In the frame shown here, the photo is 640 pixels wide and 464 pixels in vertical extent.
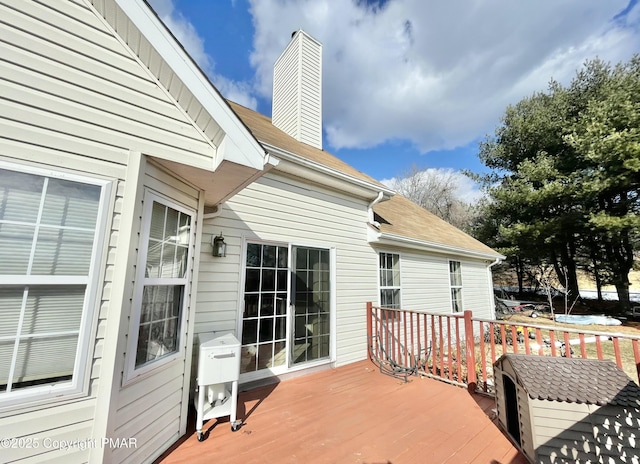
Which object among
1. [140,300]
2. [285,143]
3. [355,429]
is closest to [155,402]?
[140,300]

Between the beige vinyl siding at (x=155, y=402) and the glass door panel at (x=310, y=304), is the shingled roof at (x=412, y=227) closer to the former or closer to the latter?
the glass door panel at (x=310, y=304)

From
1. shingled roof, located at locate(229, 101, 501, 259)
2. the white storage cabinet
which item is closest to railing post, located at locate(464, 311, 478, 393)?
shingled roof, located at locate(229, 101, 501, 259)

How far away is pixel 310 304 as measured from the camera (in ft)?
15.2

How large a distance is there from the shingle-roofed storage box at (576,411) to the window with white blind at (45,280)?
3.49m

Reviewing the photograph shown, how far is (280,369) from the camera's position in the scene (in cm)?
418

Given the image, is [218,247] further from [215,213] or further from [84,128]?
[84,128]

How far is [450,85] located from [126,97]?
14494mm

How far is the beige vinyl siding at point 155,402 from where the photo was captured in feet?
6.58

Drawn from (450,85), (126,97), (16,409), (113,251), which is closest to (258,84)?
(450,85)

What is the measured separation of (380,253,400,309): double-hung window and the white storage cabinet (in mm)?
3885

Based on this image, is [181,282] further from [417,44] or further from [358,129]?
[358,129]

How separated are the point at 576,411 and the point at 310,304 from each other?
3.34 metres

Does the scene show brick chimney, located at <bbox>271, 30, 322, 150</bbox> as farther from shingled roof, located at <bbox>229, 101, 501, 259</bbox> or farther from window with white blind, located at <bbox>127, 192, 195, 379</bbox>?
window with white blind, located at <bbox>127, 192, 195, 379</bbox>

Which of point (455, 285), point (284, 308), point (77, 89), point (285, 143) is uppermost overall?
point (285, 143)
